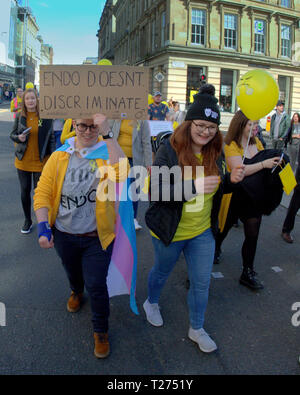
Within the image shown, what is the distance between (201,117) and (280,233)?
3.64 meters

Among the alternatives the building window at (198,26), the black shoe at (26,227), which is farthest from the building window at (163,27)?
the black shoe at (26,227)

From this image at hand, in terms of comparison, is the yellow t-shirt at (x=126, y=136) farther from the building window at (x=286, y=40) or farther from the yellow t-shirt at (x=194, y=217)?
the building window at (x=286, y=40)

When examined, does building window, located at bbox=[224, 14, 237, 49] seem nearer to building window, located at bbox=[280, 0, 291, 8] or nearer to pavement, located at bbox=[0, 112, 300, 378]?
building window, located at bbox=[280, 0, 291, 8]

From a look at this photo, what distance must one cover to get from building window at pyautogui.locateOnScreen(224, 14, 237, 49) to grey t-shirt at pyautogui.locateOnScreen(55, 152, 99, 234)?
1218 inches

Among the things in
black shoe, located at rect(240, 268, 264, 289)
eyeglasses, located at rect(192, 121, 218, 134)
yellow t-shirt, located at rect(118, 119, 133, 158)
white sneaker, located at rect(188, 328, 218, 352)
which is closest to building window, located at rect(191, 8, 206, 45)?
yellow t-shirt, located at rect(118, 119, 133, 158)

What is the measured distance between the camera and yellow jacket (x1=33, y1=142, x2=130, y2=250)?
247 cm

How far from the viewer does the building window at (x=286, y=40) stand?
3172 cm

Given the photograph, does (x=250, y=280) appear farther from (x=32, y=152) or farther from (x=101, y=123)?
(x=32, y=152)

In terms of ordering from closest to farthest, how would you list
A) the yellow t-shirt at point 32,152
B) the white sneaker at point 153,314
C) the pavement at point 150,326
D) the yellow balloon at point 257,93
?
the pavement at point 150,326 → the yellow balloon at point 257,93 → the white sneaker at point 153,314 → the yellow t-shirt at point 32,152

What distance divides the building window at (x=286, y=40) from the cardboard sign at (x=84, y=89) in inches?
1358

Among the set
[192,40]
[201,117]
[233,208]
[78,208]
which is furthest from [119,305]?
[192,40]

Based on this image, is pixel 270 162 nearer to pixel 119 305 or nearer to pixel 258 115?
pixel 258 115

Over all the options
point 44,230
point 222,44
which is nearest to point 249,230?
point 44,230

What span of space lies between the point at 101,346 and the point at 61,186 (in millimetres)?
1212
